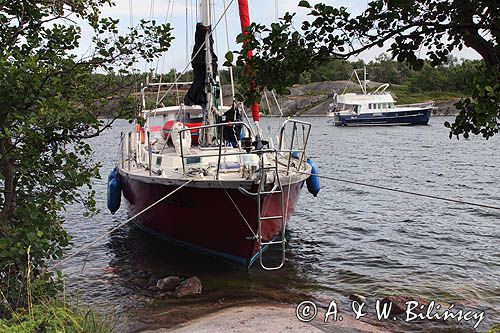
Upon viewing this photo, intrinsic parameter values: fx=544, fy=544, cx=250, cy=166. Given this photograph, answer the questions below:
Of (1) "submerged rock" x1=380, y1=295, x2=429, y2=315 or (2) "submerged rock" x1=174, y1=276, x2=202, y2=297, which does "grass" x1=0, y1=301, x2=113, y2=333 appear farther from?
(1) "submerged rock" x1=380, y1=295, x2=429, y2=315

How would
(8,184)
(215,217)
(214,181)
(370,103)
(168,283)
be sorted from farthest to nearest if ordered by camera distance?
(370,103), (215,217), (168,283), (214,181), (8,184)

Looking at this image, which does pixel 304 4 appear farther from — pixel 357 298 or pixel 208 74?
pixel 208 74

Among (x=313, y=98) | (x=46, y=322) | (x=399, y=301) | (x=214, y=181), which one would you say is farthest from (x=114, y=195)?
(x=313, y=98)

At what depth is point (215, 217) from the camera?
1080cm

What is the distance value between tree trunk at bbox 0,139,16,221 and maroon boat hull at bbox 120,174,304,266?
446 centimetres

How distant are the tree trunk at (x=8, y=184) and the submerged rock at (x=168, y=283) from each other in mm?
4662

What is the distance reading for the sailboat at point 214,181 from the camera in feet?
33.8

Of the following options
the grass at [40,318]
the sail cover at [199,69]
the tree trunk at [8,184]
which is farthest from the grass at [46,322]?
the sail cover at [199,69]

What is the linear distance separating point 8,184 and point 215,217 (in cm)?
503

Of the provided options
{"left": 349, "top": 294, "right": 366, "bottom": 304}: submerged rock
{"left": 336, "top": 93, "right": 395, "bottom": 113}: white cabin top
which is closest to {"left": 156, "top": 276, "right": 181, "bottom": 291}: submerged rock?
{"left": 349, "top": 294, "right": 366, "bottom": 304}: submerged rock

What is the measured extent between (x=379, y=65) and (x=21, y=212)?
4963 inches

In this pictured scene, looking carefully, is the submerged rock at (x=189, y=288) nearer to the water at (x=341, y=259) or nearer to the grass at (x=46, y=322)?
the water at (x=341, y=259)

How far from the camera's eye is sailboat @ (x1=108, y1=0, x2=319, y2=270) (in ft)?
33.8

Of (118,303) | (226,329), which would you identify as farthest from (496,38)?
(118,303)
